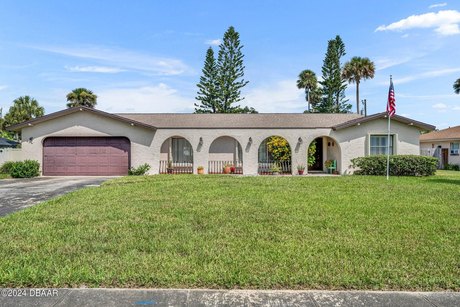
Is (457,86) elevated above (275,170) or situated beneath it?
elevated above

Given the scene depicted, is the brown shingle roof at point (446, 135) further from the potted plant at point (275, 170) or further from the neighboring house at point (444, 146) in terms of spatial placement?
the potted plant at point (275, 170)

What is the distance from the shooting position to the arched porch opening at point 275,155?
2009 cm

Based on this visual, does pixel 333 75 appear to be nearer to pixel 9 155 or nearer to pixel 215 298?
pixel 9 155

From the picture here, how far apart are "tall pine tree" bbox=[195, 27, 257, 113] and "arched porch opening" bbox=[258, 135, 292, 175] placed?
20.3m

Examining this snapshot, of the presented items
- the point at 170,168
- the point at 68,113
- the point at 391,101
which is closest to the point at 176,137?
the point at 170,168

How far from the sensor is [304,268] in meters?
4.12

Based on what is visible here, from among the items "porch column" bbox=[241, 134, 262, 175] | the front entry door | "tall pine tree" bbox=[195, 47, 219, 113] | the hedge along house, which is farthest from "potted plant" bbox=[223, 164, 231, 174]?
"tall pine tree" bbox=[195, 47, 219, 113]

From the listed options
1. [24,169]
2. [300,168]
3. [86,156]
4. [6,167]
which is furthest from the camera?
[300,168]

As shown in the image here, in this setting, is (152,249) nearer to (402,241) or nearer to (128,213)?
(128,213)

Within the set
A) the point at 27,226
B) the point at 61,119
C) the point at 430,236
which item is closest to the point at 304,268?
the point at 430,236

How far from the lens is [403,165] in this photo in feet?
57.1

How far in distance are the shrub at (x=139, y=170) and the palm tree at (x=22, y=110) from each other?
24.9 metres

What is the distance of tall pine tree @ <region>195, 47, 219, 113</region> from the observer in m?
40.3

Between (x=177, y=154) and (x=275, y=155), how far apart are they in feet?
21.7
